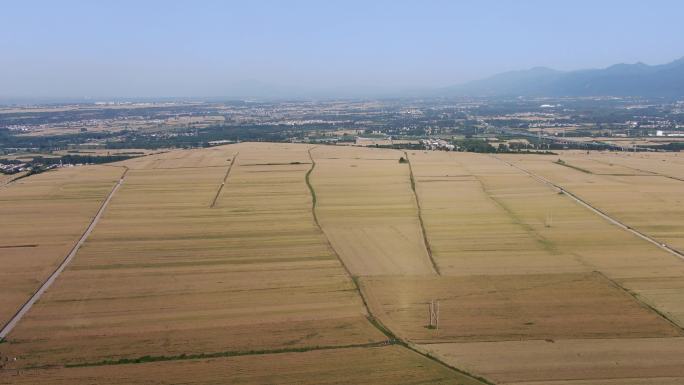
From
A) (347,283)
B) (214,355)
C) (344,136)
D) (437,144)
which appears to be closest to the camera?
(214,355)

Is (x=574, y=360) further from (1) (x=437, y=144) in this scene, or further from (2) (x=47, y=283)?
(1) (x=437, y=144)

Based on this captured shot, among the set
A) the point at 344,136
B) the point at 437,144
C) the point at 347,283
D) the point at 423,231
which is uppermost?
the point at 344,136

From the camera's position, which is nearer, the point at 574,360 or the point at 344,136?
the point at 574,360

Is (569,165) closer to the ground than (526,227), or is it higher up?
higher up

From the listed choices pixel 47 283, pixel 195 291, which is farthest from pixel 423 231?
pixel 47 283

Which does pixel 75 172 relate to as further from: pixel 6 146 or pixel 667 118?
pixel 667 118

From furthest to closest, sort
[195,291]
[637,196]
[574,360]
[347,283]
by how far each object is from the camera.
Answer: [637,196], [347,283], [195,291], [574,360]
